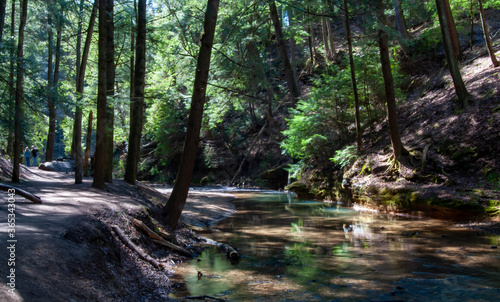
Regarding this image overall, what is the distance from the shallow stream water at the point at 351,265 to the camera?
197 inches

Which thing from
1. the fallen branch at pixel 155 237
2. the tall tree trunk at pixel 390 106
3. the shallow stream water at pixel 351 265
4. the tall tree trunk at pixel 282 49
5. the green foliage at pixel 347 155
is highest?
the tall tree trunk at pixel 282 49

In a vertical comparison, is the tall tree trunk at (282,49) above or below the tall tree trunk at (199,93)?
above

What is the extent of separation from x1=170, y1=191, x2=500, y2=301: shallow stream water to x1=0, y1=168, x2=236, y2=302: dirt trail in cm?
78

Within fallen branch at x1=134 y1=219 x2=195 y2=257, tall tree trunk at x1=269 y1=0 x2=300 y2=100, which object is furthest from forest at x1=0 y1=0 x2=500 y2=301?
tall tree trunk at x1=269 y1=0 x2=300 y2=100

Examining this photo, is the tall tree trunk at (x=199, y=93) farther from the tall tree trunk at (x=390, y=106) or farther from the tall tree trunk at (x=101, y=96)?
the tall tree trunk at (x=390, y=106)

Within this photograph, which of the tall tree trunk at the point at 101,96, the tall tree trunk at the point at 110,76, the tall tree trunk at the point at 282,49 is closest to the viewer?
the tall tree trunk at the point at 101,96

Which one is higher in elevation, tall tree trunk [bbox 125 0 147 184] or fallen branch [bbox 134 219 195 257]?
tall tree trunk [bbox 125 0 147 184]

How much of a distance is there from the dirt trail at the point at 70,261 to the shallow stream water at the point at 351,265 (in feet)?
2.55

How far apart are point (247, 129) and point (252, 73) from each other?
13766 millimetres

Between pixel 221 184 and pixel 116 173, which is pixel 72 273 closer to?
pixel 221 184

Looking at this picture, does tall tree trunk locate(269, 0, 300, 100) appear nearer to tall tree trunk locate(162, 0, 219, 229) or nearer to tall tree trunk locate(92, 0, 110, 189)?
tall tree trunk locate(92, 0, 110, 189)

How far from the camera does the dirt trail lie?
3715 mm

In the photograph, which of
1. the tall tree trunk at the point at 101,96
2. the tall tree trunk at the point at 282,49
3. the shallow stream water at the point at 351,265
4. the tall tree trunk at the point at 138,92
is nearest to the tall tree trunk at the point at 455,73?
the shallow stream water at the point at 351,265

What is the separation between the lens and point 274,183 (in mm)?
28609
